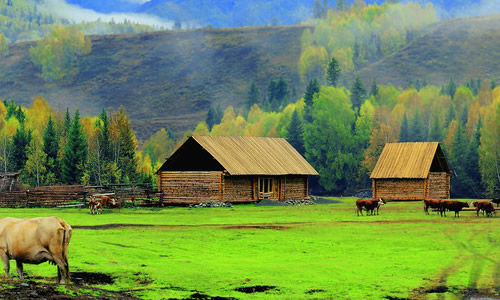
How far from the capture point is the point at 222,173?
218 ft

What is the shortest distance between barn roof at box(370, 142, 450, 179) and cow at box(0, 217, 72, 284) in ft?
200

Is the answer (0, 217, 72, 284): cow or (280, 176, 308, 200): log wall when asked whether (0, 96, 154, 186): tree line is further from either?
(0, 217, 72, 284): cow

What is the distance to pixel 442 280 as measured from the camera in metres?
21.9

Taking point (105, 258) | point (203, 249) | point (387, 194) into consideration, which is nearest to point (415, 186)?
point (387, 194)

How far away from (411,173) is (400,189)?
2147mm

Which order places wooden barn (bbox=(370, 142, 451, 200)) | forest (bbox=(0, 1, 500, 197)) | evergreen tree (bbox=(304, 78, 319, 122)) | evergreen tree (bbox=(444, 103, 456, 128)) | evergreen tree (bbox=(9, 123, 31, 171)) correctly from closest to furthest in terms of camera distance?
wooden barn (bbox=(370, 142, 451, 200)) < forest (bbox=(0, 1, 500, 197)) < evergreen tree (bbox=(9, 123, 31, 171)) < evergreen tree (bbox=(304, 78, 319, 122)) < evergreen tree (bbox=(444, 103, 456, 128))

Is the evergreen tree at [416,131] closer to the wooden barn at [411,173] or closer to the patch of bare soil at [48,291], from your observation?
the wooden barn at [411,173]

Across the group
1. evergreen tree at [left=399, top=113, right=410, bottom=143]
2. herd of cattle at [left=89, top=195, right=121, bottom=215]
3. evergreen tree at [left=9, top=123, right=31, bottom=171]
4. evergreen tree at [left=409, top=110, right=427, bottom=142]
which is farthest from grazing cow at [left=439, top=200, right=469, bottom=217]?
evergreen tree at [left=409, top=110, right=427, bottom=142]

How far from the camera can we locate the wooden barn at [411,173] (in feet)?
254

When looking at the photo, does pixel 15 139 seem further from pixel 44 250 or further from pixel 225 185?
pixel 44 250

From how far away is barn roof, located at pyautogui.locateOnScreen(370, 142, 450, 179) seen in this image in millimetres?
77625

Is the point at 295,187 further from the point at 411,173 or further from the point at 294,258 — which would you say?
the point at 294,258

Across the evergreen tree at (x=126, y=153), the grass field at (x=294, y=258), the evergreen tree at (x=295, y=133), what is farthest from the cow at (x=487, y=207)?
the evergreen tree at (x=295, y=133)

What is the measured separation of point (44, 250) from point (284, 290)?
611 cm
